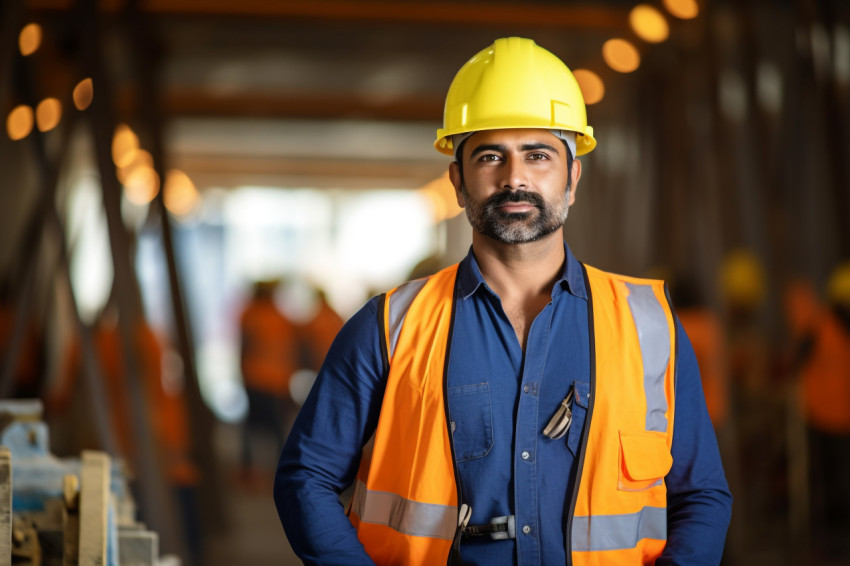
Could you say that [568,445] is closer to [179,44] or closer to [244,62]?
[179,44]

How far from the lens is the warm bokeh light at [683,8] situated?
10241 millimetres

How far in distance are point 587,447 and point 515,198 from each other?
67 centimetres

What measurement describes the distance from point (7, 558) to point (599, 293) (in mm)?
1865

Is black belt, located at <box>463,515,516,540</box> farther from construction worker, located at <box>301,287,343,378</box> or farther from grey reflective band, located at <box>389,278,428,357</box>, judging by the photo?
construction worker, located at <box>301,287,343,378</box>

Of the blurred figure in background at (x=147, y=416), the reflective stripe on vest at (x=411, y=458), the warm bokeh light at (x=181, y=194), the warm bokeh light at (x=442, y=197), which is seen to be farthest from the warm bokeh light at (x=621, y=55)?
the warm bokeh light at (x=181, y=194)

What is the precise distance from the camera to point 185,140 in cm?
1981

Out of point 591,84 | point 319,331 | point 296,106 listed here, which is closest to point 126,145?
point 296,106

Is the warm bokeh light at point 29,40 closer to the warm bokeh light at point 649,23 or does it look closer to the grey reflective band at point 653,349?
the warm bokeh light at point 649,23

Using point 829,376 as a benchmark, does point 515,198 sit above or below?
above

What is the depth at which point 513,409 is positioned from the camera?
8.70 ft

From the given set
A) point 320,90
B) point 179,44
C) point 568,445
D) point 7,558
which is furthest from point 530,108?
point 320,90

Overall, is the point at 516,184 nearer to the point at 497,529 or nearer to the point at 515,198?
the point at 515,198

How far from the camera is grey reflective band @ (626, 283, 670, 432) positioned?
2.67 meters

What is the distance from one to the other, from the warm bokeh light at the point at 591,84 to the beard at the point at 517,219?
1146cm
